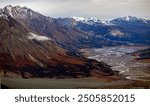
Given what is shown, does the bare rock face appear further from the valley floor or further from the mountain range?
the valley floor

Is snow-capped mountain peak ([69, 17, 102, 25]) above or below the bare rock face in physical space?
above

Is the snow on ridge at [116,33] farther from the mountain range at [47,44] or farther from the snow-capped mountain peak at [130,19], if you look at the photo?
the snow-capped mountain peak at [130,19]

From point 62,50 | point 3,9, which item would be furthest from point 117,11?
point 3,9

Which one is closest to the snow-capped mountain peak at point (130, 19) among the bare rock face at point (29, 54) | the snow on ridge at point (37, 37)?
the bare rock face at point (29, 54)

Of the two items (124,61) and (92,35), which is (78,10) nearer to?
(92,35)

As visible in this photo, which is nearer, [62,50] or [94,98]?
[94,98]

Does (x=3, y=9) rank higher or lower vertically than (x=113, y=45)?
higher

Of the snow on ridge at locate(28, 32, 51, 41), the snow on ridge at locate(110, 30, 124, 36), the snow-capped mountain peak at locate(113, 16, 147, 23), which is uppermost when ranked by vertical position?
the snow-capped mountain peak at locate(113, 16, 147, 23)

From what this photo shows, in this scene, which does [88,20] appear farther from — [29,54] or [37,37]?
[29,54]

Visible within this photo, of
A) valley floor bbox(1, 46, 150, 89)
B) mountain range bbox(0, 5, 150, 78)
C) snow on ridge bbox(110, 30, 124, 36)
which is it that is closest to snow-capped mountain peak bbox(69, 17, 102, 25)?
mountain range bbox(0, 5, 150, 78)
